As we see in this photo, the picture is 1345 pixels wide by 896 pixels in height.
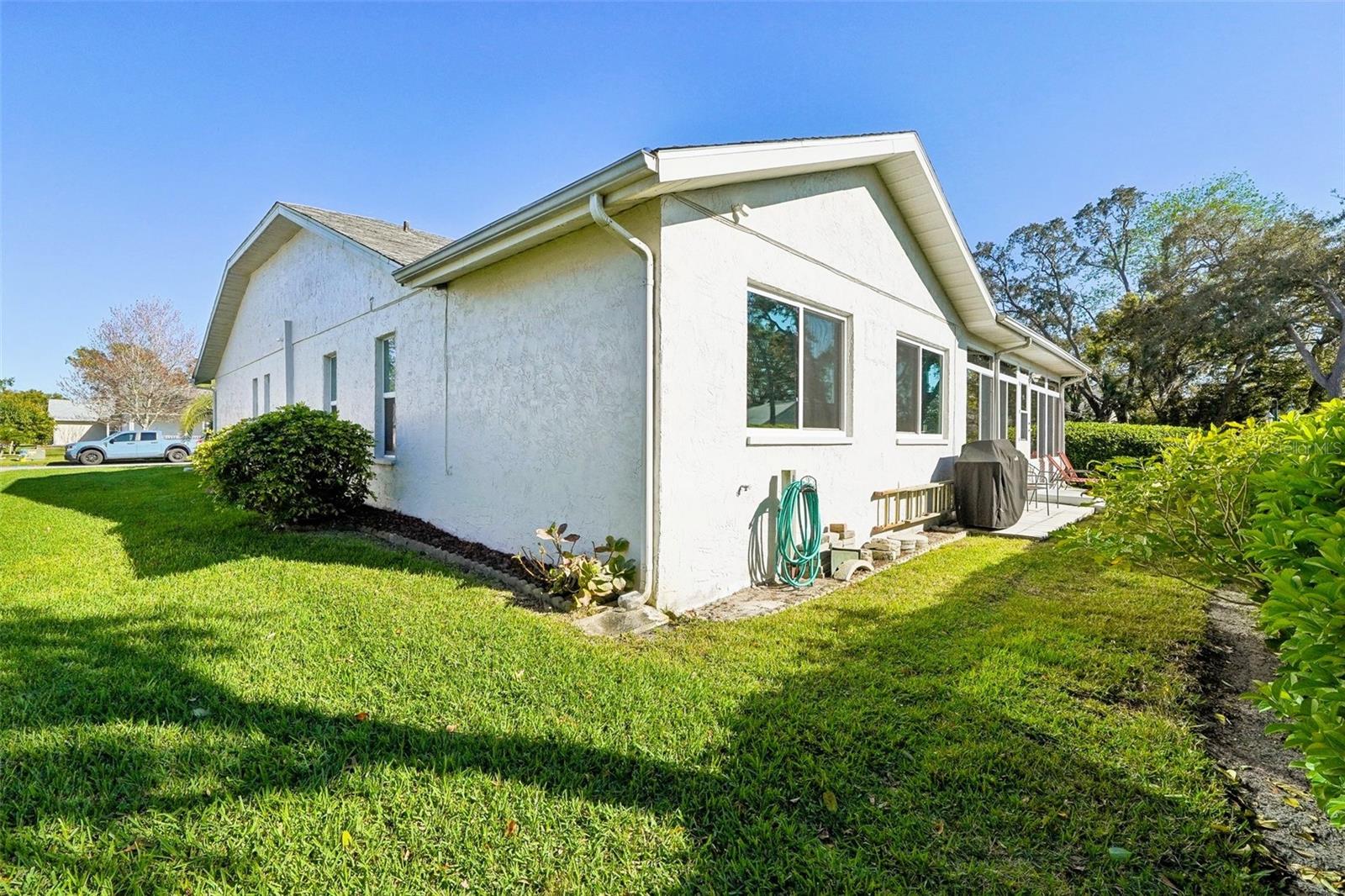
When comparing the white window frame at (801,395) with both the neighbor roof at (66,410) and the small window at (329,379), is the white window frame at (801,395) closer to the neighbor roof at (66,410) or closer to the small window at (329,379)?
the small window at (329,379)

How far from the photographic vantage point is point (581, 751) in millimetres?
2703

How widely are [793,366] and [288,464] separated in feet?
20.5

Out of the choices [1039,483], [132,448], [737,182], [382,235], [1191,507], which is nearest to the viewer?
[1191,507]

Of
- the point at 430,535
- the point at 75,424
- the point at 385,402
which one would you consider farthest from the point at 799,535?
the point at 75,424

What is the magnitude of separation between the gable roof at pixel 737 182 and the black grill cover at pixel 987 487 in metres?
2.46

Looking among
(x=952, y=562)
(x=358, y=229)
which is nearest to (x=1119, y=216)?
(x=952, y=562)

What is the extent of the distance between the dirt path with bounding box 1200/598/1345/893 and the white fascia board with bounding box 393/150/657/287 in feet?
14.8

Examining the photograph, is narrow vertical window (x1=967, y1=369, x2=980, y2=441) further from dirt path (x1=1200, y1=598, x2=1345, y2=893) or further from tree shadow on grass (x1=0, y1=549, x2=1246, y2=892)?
tree shadow on grass (x1=0, y1=549, x2=1246, y2=892)

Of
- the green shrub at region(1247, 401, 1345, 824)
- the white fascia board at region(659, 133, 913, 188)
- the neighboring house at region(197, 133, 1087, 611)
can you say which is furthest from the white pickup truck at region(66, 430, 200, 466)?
the green shrub at region(1247, 401, 1345, 824)

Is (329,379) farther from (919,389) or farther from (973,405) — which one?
(973,405)

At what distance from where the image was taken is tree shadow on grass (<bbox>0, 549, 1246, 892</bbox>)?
6.77 feet

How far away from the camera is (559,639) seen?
161 inches

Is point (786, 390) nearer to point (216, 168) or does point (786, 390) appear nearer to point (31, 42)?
point (31, 42)

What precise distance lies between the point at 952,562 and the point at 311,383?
11.2 m
